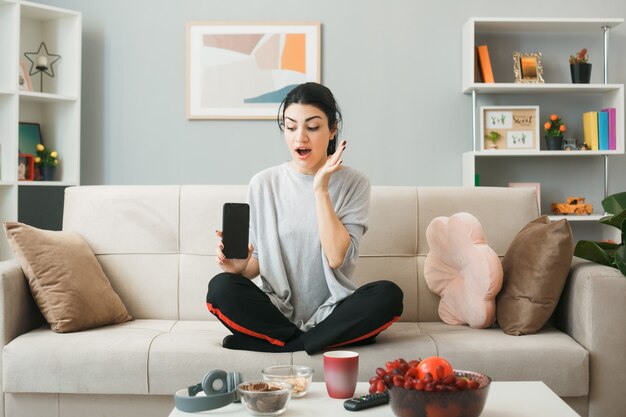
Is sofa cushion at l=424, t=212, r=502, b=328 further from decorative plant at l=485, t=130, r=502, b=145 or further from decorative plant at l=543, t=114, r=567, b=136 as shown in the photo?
decorative plant at l=543, t=114, r=567, b=136

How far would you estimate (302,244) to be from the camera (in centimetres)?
240

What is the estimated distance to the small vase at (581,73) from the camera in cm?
386

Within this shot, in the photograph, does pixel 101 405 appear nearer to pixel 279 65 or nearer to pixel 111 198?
pixel 111 198

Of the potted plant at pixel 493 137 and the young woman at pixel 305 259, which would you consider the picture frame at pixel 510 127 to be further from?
the young woman at pixel 305 259

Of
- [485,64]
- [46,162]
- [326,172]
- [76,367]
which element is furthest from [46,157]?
[485,64]

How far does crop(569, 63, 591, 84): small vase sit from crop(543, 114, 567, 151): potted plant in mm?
217

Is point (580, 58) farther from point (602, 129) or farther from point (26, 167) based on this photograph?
point (26, 167)

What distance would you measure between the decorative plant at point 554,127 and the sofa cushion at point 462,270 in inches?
59.6

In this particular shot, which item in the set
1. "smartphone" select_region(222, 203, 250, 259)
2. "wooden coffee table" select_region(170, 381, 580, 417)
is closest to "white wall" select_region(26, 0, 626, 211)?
"smartphone" select_region(222, 203, 250, 259)

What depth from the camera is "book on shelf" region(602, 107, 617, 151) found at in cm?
382

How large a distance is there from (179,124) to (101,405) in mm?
2116

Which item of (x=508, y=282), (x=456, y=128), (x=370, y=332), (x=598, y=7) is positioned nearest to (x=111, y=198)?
(x=370, y=332)

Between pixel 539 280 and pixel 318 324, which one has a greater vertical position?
pixel 539 280

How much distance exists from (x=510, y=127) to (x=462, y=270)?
155cm
